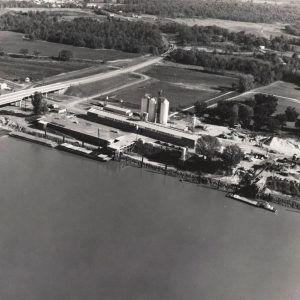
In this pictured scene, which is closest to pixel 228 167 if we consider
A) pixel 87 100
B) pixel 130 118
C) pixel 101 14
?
pixel 130 118

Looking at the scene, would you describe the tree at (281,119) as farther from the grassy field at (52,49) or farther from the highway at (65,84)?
the grassy field at (52,49)

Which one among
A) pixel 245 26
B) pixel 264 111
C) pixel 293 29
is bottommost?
pixel 264 111

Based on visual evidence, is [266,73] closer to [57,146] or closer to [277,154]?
[277,154]

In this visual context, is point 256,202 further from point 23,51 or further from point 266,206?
point 23,51

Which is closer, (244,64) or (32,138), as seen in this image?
(32,138)

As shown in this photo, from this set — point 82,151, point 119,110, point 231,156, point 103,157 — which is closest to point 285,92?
point 119,110

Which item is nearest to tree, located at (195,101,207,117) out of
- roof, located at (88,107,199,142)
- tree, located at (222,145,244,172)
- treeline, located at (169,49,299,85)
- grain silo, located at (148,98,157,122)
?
grain silo, located at (148,98,157,122)
